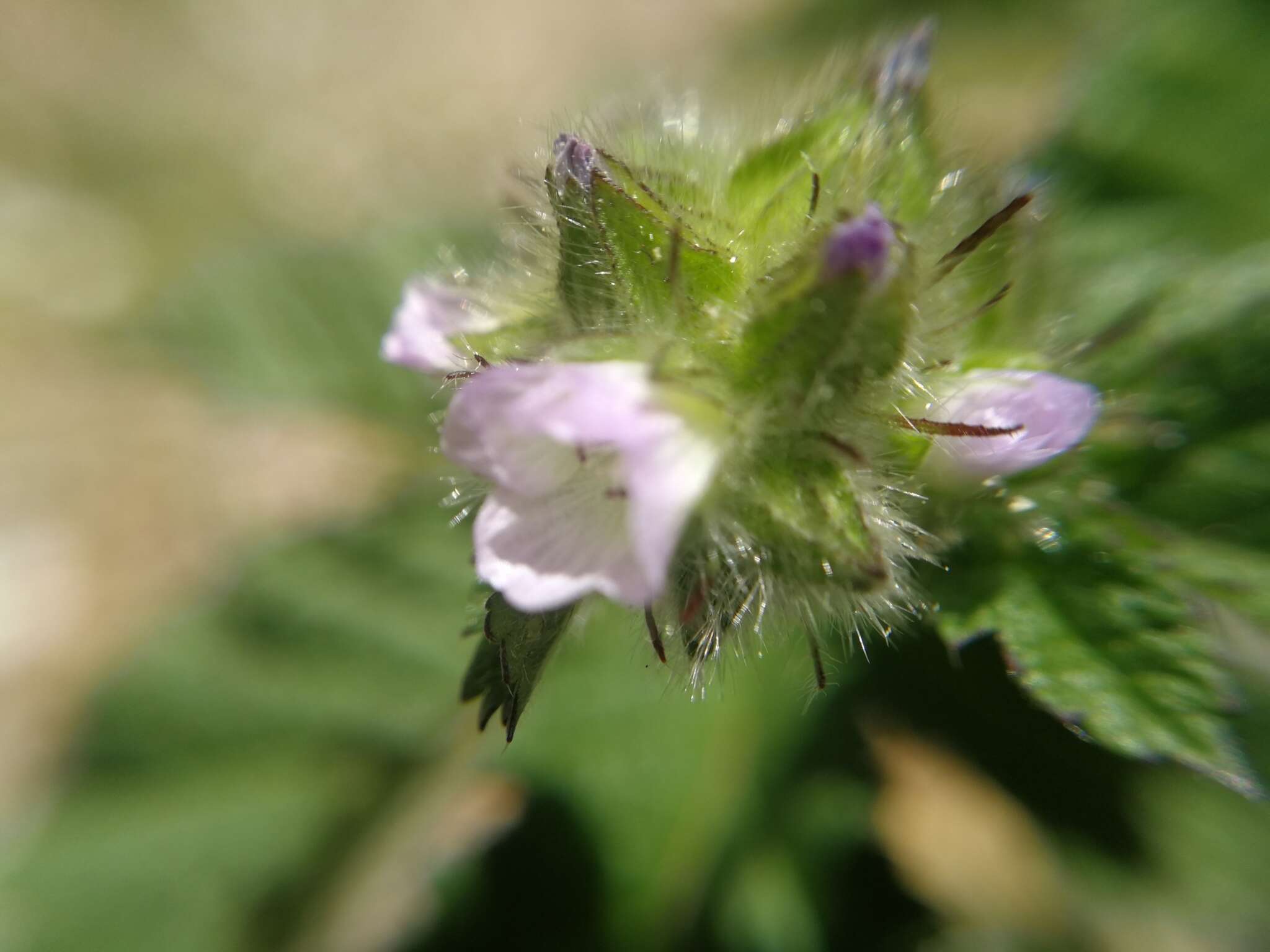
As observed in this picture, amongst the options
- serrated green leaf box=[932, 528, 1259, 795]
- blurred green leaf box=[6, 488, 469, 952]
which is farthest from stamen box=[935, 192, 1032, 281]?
blurred green leaf box=[6, 488, 469, 952]

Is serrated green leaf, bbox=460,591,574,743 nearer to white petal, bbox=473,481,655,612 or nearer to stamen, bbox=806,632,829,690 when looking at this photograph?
white petal, bbox=473,481,655,612

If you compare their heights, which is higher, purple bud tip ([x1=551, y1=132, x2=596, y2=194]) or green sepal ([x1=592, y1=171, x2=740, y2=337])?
purple bud tip ([x1=551, y1=132, x2=596, y2=194])

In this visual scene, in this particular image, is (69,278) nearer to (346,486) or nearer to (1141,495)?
(346,486)

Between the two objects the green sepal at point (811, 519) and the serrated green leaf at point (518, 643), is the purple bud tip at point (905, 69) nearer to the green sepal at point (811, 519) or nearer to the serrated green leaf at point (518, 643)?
the green sepal at point (811, 519)

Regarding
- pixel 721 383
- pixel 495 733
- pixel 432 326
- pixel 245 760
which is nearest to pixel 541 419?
pixel 721 383

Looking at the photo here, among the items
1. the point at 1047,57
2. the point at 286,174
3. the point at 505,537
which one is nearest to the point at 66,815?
the point at 505,537

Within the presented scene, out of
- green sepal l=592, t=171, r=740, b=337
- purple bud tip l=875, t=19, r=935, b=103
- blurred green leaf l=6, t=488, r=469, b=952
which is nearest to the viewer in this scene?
green sepal l=592, t=171, r=740, b=337
